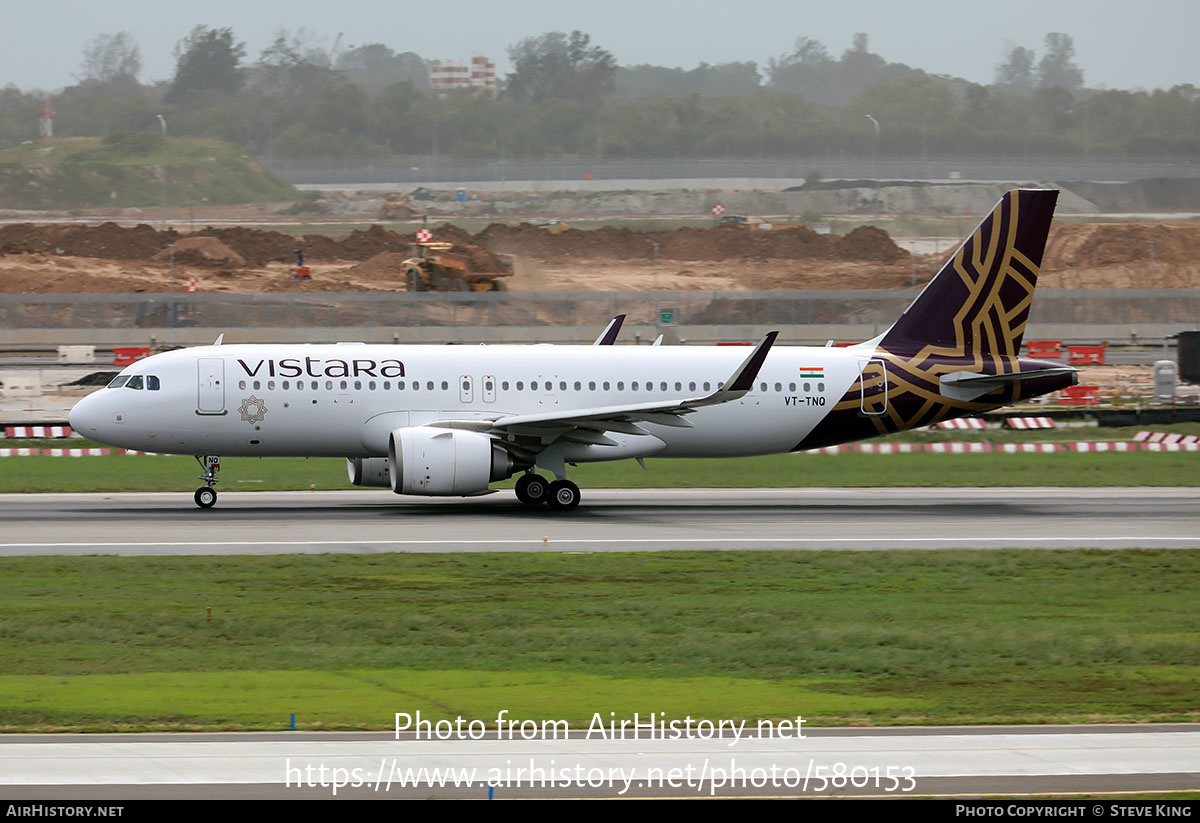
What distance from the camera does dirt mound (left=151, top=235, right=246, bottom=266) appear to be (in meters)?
97.5

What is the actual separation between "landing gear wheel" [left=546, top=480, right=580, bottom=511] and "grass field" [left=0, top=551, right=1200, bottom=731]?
7.09 m

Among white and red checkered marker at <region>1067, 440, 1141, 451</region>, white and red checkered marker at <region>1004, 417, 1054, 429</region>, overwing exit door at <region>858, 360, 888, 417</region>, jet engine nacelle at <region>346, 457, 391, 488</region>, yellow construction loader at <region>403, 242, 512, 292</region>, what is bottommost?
white and red checkered marker at <region>1067, 440, 1141, 451</region>

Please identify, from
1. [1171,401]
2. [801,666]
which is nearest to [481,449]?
[801,666]

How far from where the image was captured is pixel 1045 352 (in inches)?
2785

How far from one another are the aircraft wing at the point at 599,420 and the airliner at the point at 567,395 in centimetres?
5

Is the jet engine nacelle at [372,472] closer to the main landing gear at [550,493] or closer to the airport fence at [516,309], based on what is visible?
the main landing gear at [550,493]

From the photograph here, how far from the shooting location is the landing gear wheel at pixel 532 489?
32688mm

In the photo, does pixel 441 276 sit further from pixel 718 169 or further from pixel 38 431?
pixel 718 169

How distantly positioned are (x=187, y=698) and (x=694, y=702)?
5.26m

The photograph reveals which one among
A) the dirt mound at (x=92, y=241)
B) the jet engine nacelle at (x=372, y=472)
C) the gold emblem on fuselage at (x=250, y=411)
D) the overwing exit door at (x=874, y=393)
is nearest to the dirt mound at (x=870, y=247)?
the dirt mound at (x=92, y=241)

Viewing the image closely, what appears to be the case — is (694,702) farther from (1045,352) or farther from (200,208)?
(200,208)

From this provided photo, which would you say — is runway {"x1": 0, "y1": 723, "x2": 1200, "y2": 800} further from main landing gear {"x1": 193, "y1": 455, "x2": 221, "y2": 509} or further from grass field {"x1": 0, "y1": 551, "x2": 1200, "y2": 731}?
main landing gear {"x1": 193, "y1": 455, "x2": 221, "y2": 509}

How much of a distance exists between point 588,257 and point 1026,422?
58.9 meters

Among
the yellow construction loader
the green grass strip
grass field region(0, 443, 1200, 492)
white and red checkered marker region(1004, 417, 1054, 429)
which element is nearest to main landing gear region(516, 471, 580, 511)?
the green grass strip
